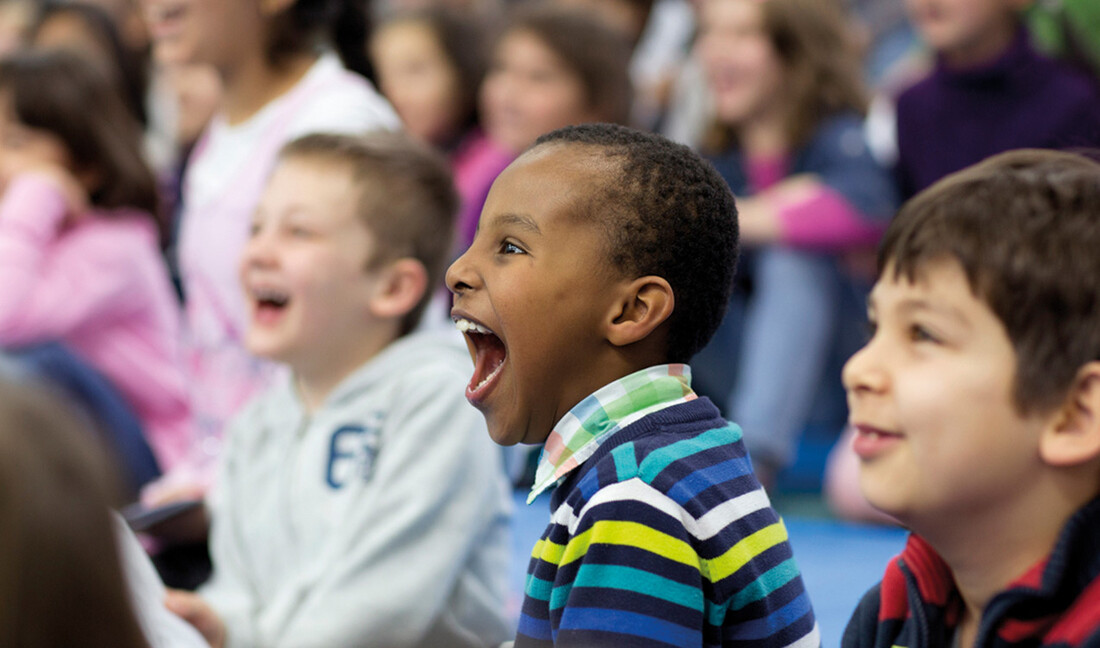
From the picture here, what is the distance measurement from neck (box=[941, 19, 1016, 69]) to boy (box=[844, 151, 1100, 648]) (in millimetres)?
2090

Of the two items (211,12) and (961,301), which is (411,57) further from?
(961,301)

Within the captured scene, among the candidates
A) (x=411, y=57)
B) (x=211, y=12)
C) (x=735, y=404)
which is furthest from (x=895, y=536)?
(x=411, y=57)

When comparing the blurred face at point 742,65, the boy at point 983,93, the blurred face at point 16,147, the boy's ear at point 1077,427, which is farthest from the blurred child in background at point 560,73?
the boy's ear at point 1077,427

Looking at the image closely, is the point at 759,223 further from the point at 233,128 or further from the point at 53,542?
the point at 53,542

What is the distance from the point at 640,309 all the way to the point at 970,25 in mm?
2188

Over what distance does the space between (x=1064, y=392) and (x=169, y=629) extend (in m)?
1.00

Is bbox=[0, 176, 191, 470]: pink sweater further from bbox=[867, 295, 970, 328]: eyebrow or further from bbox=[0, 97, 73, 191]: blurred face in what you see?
bbox=[867, 295, 970, 328]: eyebrow

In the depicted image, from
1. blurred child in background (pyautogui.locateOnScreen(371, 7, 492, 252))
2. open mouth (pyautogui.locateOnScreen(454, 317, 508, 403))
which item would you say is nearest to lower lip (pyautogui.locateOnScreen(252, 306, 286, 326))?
open mouth (pyautogui.locateOnScreen(454, 317, 508, 403))

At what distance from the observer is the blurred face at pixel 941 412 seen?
1055mm

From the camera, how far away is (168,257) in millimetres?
4301

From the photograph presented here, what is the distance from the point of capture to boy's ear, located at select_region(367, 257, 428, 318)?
194 centimetres

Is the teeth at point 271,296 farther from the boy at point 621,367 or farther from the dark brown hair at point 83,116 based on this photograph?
the dark brown hair at point 83,116

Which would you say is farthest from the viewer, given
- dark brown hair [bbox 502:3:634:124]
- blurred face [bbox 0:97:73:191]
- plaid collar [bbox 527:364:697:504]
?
dark brown hair [bbox 502:3:634:124]

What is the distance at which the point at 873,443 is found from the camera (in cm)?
112
